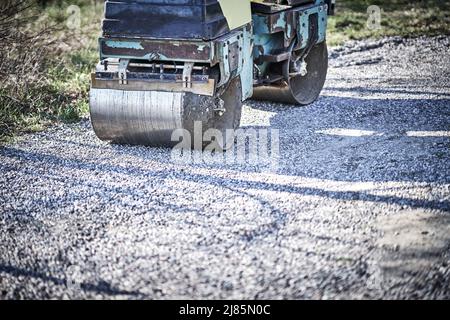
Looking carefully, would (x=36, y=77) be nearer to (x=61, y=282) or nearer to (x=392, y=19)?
(x=61, y=282)

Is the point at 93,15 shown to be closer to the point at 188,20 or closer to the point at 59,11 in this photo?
the point at 59,11

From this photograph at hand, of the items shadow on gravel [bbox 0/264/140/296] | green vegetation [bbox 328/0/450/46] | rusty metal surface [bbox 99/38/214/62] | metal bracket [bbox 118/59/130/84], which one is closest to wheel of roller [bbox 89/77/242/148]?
metal bracket [bbox 118/59/130/84]

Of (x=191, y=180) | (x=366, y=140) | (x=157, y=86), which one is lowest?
(x=191, y=180)

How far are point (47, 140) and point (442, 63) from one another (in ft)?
20.3

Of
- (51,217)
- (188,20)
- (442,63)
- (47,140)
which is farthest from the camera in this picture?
(442,63)

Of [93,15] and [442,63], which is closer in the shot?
[442,63]

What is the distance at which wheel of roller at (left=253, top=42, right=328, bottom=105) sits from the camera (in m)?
7.62

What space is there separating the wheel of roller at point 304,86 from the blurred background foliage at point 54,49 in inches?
88.8

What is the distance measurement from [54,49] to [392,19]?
7.03 m

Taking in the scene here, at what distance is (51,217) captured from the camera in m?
4.76

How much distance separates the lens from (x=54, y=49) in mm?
9625

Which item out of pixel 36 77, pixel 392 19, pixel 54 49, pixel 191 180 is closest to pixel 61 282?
pixel 191 180

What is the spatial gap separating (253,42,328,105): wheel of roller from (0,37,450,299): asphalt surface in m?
0.59
